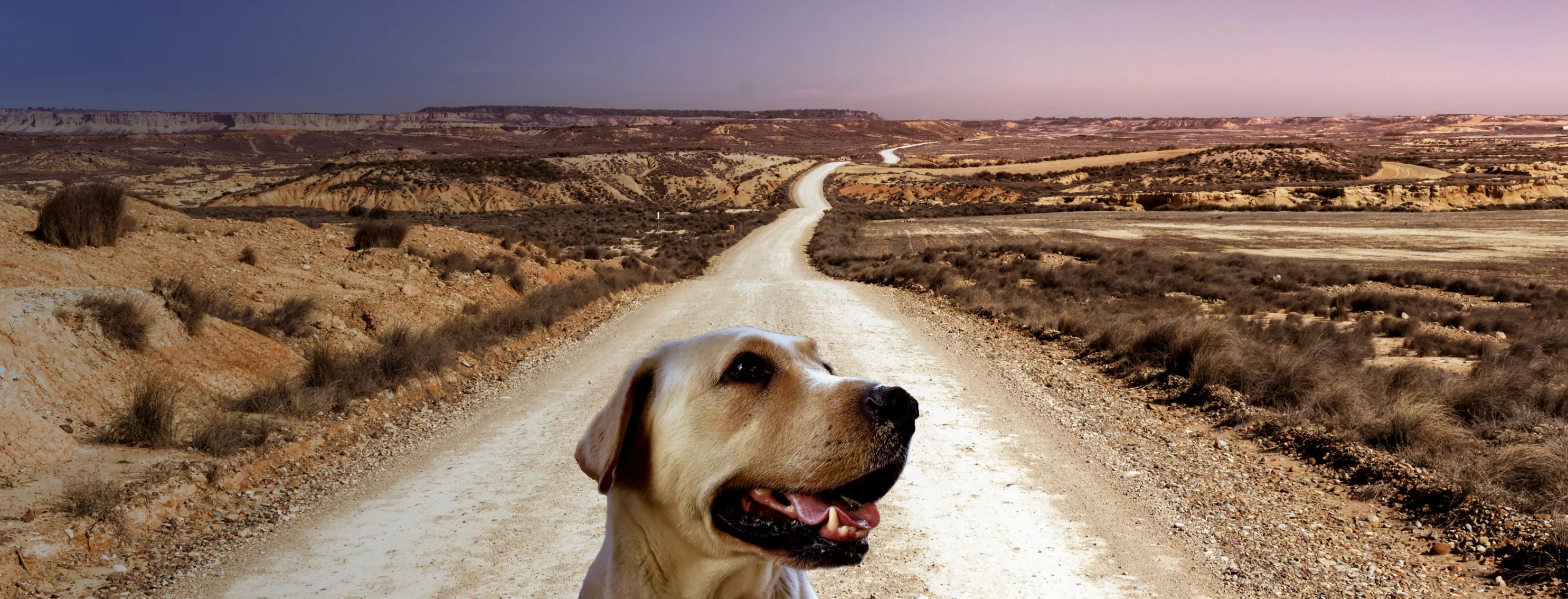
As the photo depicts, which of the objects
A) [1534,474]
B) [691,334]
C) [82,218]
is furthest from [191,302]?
[1534,474]

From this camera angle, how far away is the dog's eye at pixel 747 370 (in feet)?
7.09

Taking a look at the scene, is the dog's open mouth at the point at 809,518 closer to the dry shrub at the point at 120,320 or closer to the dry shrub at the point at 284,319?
the dry shrub at the point at 120,320

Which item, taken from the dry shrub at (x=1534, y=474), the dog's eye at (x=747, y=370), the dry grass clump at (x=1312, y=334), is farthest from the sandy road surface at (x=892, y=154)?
the dog's eye at (x=747, y=370)

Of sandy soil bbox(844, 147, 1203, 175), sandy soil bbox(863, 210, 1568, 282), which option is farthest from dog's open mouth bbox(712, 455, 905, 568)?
sandy soil bbox(844, 147, 1203, 175)

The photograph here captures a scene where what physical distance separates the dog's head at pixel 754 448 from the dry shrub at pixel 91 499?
16.6 ft

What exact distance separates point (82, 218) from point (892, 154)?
12885 cm

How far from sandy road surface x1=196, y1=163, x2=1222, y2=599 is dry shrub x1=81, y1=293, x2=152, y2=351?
3.53 metres

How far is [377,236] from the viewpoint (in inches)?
667

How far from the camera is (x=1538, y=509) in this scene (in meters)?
5.20

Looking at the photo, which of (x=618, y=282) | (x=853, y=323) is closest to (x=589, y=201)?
(x=618, y=282)

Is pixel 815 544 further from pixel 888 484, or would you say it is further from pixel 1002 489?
pixel 1002 489

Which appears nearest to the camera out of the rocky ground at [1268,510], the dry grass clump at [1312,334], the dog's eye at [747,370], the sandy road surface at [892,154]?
the dog's eye at [747,370]

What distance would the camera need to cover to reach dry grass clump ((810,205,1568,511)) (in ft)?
22.3

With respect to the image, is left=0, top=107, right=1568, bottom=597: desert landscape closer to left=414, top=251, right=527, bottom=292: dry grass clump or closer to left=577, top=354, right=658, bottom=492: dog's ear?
left=414, top=251, right=527, bottom=292: dry grass clump
